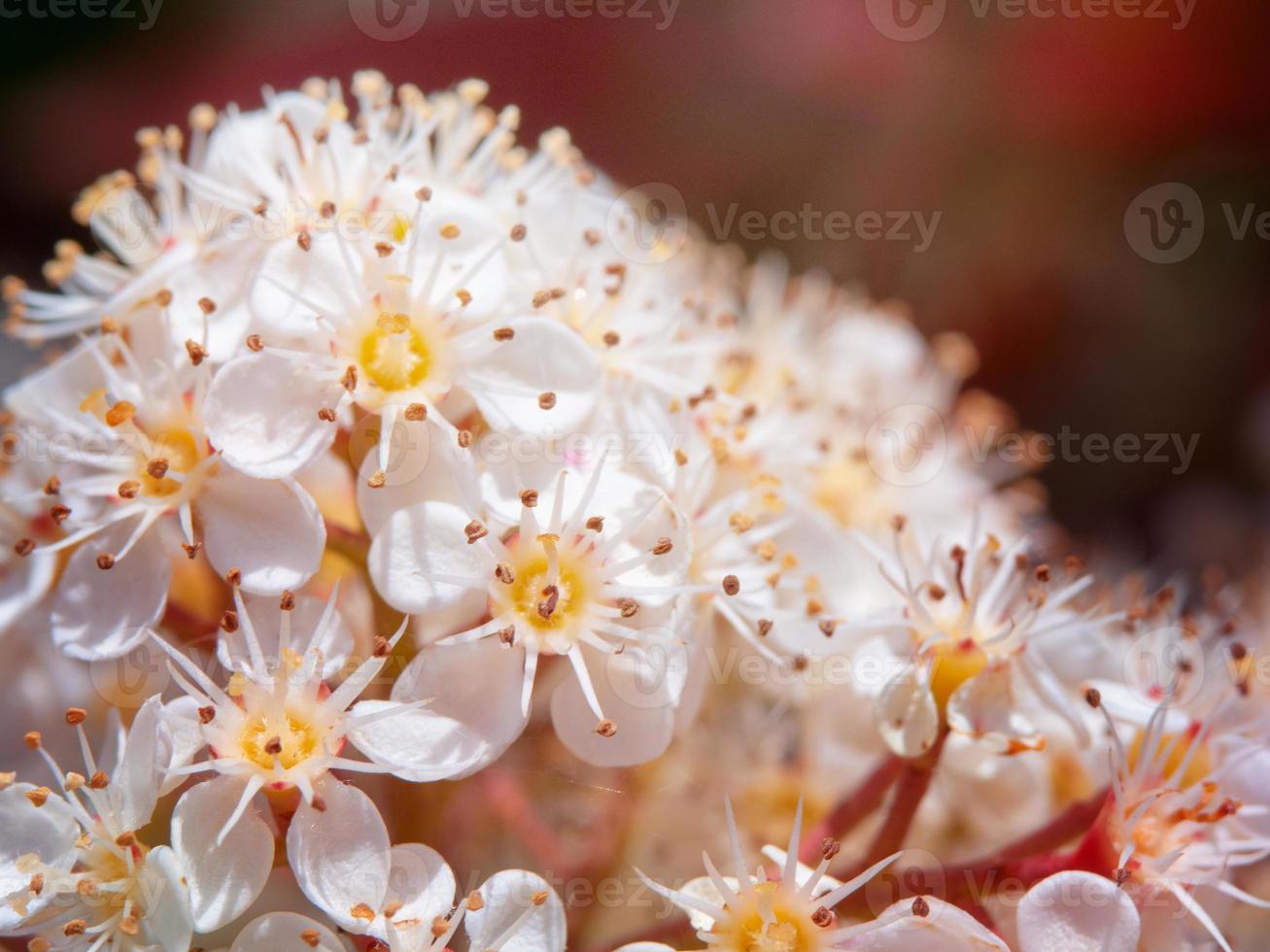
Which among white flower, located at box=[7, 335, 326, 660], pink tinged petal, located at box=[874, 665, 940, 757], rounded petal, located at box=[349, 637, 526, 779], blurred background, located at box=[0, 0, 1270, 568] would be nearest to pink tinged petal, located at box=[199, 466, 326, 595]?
white flower, located at box=[7, 335, 326, 660]

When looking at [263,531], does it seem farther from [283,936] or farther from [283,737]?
[283,936]

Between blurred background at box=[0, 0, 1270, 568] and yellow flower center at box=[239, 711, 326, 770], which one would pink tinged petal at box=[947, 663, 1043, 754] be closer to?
yellow flower center at box=[239, 711, 326, 770]

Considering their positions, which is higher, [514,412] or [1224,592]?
[514,412]

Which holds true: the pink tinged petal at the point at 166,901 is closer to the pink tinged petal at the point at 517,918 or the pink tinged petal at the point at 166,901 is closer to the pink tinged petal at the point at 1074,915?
the pink tinged petal at the point at 517,918

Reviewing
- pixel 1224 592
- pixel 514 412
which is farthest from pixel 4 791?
pixel 1224 592

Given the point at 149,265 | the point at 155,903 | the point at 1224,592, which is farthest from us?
the point at 1224,592

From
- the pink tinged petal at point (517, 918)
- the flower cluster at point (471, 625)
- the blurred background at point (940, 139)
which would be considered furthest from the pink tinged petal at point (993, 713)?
the blurred background at point (940, 139)

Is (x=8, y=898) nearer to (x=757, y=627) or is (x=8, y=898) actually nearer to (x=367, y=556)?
(x=367, y=556)
